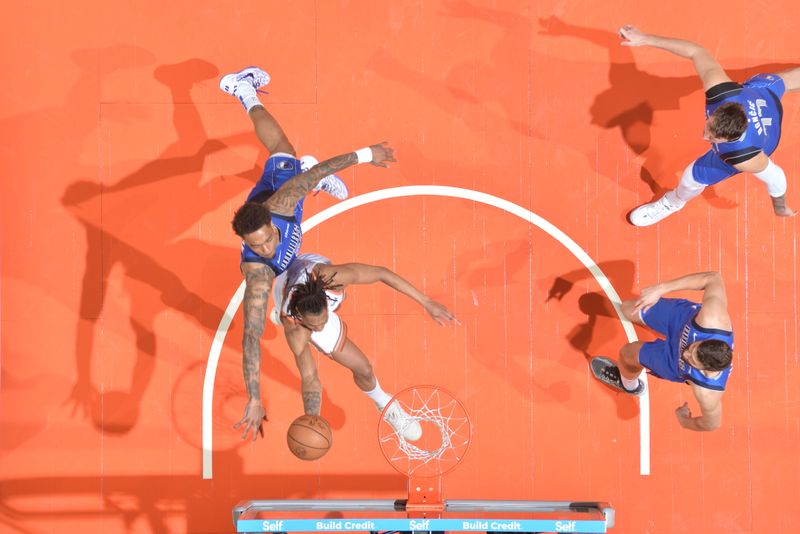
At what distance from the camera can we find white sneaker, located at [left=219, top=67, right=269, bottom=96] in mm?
6957

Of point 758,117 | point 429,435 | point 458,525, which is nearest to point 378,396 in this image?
point 429,435

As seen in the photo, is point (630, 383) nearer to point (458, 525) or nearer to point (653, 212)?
point (653, 212)

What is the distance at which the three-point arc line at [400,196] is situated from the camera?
24.2 ft

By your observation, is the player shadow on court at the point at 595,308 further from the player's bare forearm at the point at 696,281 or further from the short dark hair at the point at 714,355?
the short dark hair at the point at 714,355

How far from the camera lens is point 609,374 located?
278 inches

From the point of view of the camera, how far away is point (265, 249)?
559 centimetres

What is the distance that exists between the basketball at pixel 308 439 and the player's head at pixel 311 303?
887mm

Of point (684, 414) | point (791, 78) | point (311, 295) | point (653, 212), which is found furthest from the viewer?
point (653, 212)

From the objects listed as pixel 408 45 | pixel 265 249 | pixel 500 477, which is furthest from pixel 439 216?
pixel 500 477

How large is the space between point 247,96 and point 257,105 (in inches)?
7.7

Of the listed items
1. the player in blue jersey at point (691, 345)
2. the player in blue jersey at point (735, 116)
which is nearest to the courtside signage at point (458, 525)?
the player in blue jersey at point (691, 345)

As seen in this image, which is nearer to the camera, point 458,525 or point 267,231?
point 267,231

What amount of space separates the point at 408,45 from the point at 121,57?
3.37 m

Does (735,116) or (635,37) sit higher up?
(635,37)
